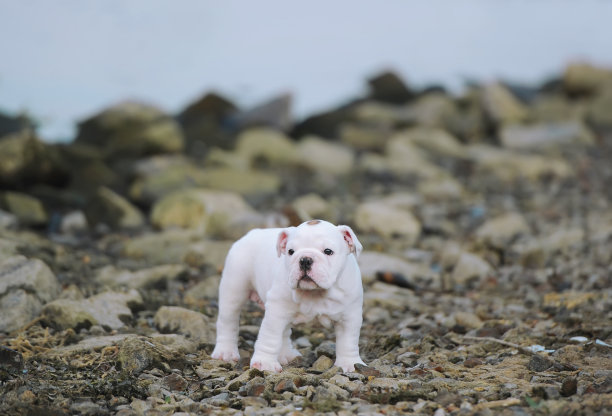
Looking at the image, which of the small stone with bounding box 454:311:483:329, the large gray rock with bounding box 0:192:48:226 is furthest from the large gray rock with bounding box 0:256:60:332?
the large gray rock with bounding box 0:192:48:226

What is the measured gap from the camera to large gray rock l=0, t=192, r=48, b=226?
14367 millimetres

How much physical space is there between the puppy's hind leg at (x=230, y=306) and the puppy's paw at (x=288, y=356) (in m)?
0.44

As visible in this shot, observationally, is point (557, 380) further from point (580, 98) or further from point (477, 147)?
point (580, 98)

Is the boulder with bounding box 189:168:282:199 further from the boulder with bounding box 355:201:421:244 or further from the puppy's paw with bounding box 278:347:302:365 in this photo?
the puppy's paw with bounding box 278:347:302:365

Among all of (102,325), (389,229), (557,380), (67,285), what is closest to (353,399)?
(557,380)

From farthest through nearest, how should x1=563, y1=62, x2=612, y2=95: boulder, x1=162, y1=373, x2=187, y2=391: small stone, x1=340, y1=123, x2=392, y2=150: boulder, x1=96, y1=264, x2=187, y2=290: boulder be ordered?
x1=563, y1=62, x2=612, y2=95: boulder, x1=340, y1=123, x2=392, y2=150: boulder, x1=96, y1=264, x2=187, y2=290: boulder, x1=162, y1=373, x2=187, y2=391: small stone

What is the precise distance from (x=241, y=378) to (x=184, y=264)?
17.5 feet

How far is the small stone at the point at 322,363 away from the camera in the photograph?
634 cm

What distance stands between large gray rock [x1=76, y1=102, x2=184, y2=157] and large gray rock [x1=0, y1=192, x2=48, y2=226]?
5.41m

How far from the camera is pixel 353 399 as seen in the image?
5.35m

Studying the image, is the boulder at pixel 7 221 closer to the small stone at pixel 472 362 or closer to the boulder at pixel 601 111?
the small stone at pixel 472 362

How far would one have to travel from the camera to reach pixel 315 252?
5.77 m

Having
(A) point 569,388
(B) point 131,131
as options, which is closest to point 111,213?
(B) point 131,131

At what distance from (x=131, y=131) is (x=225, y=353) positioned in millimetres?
15965
